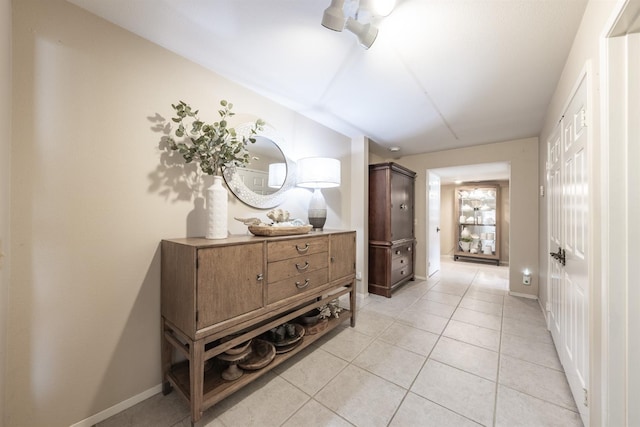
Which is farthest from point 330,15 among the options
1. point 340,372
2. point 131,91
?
point 340,372

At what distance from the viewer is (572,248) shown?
148 centimetres

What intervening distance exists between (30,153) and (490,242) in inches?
281

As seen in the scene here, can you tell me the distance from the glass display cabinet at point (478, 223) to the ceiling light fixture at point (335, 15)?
19.5 feet

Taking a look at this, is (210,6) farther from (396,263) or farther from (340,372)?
(396,263)

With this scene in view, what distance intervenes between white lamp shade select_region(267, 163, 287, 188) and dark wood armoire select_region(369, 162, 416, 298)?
1568 mm

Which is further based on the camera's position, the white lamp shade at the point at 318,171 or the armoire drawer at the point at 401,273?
the armoire drawer at the point at 401,273

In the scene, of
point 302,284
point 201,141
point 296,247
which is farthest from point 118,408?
point 201,141

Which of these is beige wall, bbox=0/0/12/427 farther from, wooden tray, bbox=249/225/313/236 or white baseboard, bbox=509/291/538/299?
white baseboard, bbox=509/291/538/299

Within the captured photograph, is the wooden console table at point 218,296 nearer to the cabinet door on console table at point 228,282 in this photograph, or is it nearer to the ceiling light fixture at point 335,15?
the cabinet door on console table at point 228,282

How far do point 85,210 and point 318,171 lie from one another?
63.8 inches

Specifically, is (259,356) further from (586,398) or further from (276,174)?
(586,398)

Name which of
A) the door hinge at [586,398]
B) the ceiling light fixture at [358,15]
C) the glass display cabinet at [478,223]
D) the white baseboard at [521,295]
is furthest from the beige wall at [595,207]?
the glass display cabinet at [478,223]

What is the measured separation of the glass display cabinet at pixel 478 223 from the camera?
5.47 m

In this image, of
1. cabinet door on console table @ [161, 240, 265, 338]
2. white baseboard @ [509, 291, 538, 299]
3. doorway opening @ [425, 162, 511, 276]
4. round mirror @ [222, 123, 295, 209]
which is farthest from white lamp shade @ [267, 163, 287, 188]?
white baseboard @ [509, 291, 538, 299]
